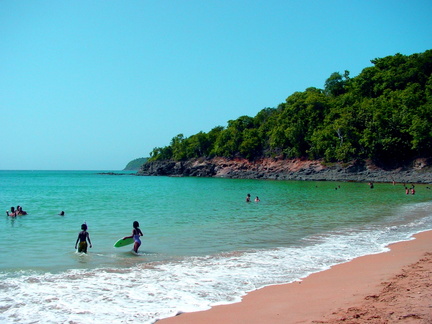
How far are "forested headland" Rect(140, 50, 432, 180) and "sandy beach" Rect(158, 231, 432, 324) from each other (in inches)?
2393

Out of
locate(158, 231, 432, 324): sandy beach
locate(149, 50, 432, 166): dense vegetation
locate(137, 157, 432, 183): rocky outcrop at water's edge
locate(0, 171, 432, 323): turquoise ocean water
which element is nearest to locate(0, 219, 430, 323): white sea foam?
locate(0, 171, 432, 323): turquoise ocean water

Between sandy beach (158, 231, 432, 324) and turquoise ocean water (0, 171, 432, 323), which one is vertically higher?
sandy beach (158, 231, 432, 324)

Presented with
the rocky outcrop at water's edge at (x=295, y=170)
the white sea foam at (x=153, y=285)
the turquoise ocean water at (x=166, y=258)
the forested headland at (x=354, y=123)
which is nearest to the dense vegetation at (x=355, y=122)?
the forested headland at (x=354, y=123)

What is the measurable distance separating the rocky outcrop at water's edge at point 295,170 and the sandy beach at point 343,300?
56956 mm

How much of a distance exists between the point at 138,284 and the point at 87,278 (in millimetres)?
1586

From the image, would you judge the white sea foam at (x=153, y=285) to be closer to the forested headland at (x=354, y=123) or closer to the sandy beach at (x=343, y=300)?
the sandy beach at (x=343, y=300)

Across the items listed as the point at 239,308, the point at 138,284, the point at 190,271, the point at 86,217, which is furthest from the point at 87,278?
the point at 86,217

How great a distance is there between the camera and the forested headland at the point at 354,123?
218ft

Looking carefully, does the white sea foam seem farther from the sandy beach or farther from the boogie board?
the boogie board

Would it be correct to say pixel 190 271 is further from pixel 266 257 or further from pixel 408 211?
pixel 408 211

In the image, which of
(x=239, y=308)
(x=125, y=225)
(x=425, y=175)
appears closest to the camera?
(x=239, y=308)

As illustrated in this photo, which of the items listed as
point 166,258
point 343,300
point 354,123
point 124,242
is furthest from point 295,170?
point 343,300

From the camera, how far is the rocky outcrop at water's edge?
204ft

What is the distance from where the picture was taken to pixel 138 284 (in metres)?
8.87
